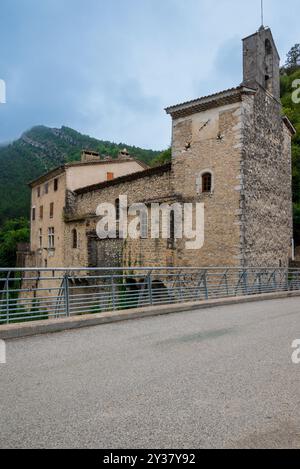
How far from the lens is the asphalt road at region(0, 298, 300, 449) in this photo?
9.63 ft

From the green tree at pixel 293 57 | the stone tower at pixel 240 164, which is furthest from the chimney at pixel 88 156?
the green tree at pixel 293 57

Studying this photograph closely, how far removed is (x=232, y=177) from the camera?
17734 mm

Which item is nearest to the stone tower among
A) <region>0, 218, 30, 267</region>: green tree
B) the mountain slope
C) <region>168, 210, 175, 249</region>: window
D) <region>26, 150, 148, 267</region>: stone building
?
<region>168, 210, 175, 249</region>: window

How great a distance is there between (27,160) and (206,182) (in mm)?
52397

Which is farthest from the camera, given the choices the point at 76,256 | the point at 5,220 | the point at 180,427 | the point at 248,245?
the point at 5,220

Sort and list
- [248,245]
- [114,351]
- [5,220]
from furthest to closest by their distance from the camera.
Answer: [5,220], [248,245], [114,351]

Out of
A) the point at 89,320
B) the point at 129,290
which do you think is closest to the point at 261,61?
the point at 129,290

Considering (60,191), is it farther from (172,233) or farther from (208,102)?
(208,102)

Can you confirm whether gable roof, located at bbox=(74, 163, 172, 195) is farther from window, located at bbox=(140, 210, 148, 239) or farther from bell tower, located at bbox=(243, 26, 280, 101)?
bell tower, located at bbox=(243, 26, 280, 101)

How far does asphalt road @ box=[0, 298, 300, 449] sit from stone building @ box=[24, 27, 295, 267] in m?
11.2

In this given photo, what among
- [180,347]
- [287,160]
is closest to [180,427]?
[180,347]

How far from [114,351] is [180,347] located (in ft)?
3.38
